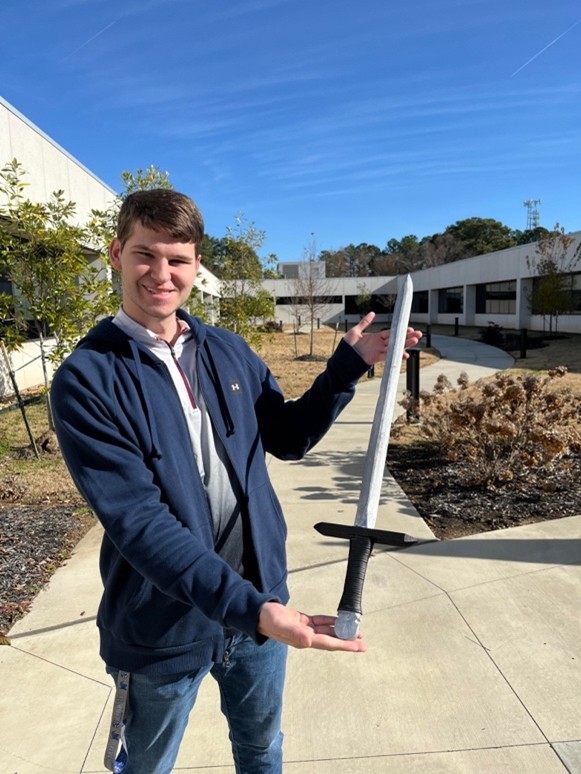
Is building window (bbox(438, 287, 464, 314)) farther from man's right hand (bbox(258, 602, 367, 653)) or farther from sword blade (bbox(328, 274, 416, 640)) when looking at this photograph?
man's right hand (bbox(258, 602, 367, 653))

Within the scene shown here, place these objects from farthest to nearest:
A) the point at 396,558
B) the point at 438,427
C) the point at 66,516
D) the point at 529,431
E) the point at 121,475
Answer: the point at 438,427 → the point at 529,431 → the point at 66,516 → the point at 396,558 → the point at 121,475

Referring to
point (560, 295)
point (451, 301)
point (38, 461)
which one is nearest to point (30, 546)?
point (38, 461)

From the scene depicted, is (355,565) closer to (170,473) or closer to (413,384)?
(170,473)

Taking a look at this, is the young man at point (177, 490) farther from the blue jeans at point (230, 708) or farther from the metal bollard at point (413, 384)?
the metal bollard at point (413, 384)

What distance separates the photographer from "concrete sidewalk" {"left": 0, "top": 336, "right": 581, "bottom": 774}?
2.42 meters

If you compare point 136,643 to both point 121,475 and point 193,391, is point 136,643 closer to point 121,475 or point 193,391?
point 121,475

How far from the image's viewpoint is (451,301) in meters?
44.9

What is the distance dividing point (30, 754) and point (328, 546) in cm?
242

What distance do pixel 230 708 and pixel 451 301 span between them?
45459 mm

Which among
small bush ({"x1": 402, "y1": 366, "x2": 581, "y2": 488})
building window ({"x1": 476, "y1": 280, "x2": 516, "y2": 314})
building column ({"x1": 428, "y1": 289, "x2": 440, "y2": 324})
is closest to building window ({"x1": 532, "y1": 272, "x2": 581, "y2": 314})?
building window ({"x1": 476, "y1": 280, "x2": 516, "y2": 314})

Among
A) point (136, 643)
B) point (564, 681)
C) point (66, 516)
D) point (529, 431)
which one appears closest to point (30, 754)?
point (136, 643)

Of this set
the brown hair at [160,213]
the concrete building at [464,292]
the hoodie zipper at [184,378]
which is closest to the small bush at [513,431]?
the hoodie zipper at [184,378]

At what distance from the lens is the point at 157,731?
1607 mm

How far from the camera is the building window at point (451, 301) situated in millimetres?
43131
